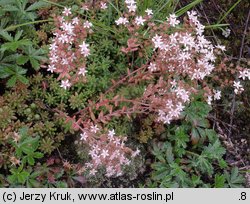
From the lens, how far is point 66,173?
3424 millimetres

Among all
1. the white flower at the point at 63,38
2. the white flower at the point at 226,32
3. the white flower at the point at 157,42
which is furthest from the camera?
the white flower at the point at 226,32

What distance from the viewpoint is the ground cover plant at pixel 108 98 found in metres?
3.05

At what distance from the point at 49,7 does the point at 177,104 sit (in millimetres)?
1266

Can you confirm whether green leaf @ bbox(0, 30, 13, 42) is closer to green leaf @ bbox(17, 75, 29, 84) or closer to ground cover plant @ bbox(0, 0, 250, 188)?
ground cover plant @ bbox(0, 0, 250, 188)

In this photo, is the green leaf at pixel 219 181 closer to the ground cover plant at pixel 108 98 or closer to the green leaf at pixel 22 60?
the ground cover plant at pixel 108 98

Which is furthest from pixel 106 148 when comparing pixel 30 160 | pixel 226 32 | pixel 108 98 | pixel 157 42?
pixel 226 32

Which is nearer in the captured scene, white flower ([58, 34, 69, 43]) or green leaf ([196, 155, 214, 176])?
white flower ([58, 34, 69, 43])

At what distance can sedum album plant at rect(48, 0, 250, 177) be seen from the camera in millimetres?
2967

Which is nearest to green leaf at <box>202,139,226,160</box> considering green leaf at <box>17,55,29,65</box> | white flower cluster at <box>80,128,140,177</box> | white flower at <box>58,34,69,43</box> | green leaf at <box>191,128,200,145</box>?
green leaf at <box>191,128,200,145</box>

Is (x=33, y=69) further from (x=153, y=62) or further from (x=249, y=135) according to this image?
(x=249, y=135)

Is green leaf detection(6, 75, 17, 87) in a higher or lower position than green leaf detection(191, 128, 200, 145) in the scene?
higher

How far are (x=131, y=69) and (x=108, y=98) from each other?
32 centimetres

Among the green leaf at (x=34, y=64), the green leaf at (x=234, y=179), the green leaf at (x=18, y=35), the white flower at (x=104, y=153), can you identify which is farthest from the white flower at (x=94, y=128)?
the green leaf at (x=234, y=179)

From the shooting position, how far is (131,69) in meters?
3.43
